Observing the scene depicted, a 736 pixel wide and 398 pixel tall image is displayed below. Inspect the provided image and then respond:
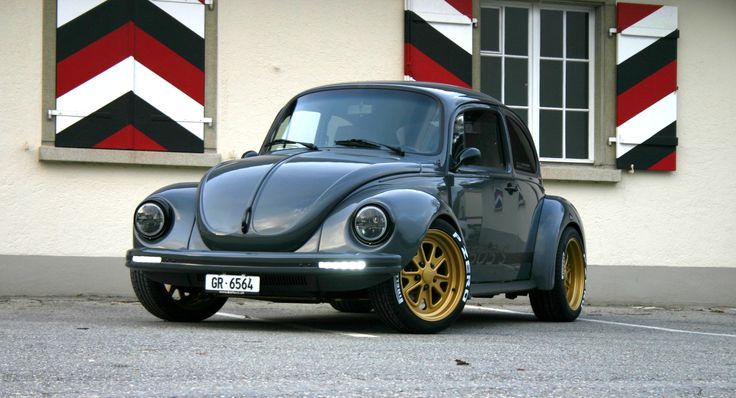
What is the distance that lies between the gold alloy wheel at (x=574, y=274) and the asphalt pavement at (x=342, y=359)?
0.94 meters

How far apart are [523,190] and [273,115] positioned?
4.34 m

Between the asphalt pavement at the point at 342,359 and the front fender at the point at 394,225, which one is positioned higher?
the front fender at the point at 394,225

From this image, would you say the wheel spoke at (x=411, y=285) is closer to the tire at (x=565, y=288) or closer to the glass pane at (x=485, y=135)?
→ the glass pane at (x=485, y=135)

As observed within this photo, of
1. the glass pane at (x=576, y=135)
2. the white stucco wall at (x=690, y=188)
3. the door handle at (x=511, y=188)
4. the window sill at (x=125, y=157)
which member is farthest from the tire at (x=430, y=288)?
the glass pane at (x=576, y=135)

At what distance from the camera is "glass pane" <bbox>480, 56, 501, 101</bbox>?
1426cm

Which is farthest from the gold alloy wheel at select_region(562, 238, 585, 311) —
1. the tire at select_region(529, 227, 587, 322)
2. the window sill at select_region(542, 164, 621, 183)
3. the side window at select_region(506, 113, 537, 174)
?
the window sill at select_region(542, 164, 621, 183)

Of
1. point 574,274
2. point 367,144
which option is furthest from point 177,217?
point 574,274

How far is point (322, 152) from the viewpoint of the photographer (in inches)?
326

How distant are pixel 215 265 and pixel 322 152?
1.33 metres

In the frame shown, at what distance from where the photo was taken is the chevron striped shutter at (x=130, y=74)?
1230 cm

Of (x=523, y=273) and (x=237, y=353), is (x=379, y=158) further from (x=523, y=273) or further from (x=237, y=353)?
(x=237, y=353)

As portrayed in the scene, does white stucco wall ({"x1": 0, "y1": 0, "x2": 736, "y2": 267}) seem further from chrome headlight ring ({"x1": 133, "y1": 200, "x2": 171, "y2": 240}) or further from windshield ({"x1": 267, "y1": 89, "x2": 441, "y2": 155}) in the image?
chrome headlight ring ({"x1": 133, "y1": 200, "x2": 171, "y2": 240})

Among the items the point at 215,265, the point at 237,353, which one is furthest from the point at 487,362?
the point at 215,265

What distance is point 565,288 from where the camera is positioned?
9.73 m
